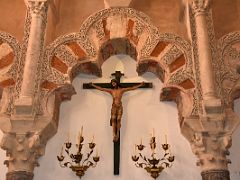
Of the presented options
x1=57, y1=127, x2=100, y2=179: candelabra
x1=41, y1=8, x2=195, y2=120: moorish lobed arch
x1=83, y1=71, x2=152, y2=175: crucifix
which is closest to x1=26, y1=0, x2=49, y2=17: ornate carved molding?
x1=41, y1=8, x2=195, y2=120: moorish lobed arch

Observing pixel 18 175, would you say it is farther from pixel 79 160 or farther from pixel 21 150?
pixel 79 160

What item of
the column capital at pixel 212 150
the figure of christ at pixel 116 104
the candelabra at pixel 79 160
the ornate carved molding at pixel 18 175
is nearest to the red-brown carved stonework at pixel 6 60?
the figure of christ at pixel 116 104

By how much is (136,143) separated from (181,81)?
3.07ft

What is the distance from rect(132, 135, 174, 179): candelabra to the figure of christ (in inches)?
12.7

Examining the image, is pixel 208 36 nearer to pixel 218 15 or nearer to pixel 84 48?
pixel 218 15

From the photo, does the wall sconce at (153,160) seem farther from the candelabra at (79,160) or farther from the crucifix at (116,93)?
the candelabra at (79,160)

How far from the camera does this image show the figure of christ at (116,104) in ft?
14.7

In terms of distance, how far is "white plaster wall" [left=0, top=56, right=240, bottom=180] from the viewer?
434 centimetres

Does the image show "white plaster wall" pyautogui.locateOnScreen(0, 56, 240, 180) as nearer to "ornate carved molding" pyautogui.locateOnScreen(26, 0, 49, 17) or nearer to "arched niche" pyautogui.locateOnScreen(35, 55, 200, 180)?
"arched niche" pyautogui.locateOnScreen(35, 55, 200, 180)

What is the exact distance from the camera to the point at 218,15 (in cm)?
514

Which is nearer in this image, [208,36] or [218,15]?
[208,36]

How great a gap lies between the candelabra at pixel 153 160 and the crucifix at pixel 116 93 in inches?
9.4

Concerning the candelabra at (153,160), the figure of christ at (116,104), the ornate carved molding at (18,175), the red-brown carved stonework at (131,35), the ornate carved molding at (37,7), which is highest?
the ornate carved molding at (37,7)

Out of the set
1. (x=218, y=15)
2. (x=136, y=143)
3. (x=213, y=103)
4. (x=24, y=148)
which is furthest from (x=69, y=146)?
(x=218, y=15)
